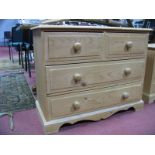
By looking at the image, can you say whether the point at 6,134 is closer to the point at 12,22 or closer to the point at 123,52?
the point at 123,52

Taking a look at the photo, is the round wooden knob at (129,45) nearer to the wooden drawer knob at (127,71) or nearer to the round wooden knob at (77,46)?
the wooden drawer knob at (127,71)

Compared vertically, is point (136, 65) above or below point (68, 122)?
above

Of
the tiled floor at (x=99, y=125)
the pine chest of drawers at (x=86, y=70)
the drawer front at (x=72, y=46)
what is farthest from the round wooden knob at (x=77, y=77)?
the tiled floor at (x=99, y=125)

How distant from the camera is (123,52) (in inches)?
49.0

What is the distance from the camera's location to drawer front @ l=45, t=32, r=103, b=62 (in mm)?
975

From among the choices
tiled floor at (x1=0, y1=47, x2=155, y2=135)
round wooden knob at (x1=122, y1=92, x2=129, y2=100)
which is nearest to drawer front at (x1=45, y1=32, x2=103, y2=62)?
round wooden knob at (x1=122, y1=92, x2=129, y2=100)

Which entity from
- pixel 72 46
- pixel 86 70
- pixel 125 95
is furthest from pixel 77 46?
pixel 125 95

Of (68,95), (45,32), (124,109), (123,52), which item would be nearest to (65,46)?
(45,32)

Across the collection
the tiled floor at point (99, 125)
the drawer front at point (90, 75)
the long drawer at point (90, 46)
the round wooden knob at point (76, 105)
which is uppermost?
the long drawer at point (90, 46)

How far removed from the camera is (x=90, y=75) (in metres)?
1.16

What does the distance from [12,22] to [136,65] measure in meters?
7.12

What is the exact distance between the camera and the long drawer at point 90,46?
0.98 meters

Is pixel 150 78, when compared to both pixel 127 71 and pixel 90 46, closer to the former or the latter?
pixel 127 71
